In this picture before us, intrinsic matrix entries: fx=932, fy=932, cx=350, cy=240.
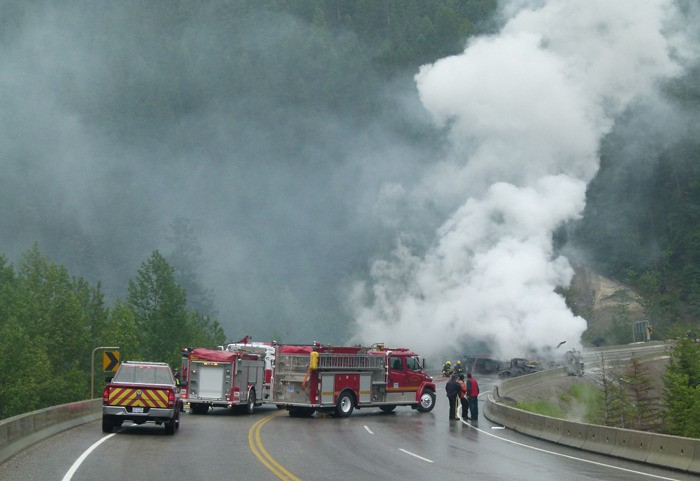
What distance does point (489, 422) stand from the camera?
34188 millimetres

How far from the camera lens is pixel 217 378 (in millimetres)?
34312

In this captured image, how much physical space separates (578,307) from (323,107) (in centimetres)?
7786

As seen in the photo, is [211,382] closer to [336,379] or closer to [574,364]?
[336,379]

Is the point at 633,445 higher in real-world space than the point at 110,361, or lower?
lower

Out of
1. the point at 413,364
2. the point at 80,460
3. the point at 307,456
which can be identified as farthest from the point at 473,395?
the point at 80,460

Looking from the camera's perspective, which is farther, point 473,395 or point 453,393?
point 473,395

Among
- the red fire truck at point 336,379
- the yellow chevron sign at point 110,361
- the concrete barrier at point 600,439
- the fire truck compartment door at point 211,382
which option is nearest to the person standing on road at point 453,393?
the red fire truck at point 336,379

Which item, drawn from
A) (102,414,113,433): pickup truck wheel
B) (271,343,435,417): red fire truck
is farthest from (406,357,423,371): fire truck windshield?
(102,414,113,433): pickup truck wheel

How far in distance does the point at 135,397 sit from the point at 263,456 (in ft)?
17.3

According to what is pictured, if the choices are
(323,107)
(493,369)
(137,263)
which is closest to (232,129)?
(323,107)

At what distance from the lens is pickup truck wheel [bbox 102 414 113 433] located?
80.6 feet

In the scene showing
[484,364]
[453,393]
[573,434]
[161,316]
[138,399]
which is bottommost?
[573,434]

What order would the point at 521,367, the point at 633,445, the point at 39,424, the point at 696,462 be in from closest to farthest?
the point at 696,462 → the point at 633,445 → the point at 39,424 → the point at 521,367

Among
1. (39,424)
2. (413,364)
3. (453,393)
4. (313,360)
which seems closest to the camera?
(39,424)
